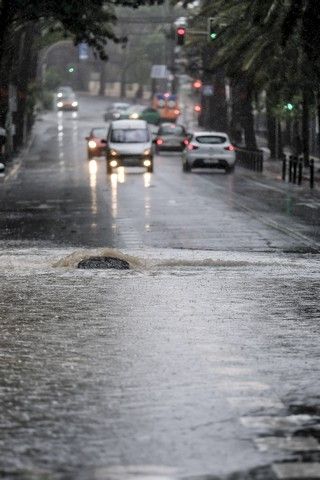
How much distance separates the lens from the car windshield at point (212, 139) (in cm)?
5853

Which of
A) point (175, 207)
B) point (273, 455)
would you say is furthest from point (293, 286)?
point (175, 207)

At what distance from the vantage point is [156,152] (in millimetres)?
81875

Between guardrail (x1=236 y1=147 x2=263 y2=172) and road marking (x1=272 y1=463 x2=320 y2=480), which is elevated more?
road marking (x1=272 y1=463 x2=320 y2=480)

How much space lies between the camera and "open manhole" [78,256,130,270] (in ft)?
65.8

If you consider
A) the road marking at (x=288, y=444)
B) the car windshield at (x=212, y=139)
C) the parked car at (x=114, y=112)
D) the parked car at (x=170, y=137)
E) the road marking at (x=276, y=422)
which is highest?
the road marking at (x=288, y=444)

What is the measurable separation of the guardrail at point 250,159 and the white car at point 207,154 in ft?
5.78

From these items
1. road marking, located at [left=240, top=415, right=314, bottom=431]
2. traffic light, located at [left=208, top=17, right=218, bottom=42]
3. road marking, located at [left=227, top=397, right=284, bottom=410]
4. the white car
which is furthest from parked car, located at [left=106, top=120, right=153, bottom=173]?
road marking, located at [left=240, top=415, right=314, bottom=431]

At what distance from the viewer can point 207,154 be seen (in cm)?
5800

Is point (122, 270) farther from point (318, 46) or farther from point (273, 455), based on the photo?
point (318, 46)

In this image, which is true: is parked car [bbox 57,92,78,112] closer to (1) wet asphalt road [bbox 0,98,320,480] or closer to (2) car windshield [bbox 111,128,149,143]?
(2) car windshield [bbox 111,128,149,143]

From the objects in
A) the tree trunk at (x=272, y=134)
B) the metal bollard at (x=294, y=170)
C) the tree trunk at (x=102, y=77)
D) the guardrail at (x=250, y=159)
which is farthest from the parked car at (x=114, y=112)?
the metal bollard at (x=294, y=170)

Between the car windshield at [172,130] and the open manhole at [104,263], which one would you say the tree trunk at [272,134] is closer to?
the car windshield at [172,130]

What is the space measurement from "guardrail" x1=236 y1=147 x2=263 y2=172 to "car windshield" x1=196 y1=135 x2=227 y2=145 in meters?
1.90

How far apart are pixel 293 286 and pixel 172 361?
610 centimetres
